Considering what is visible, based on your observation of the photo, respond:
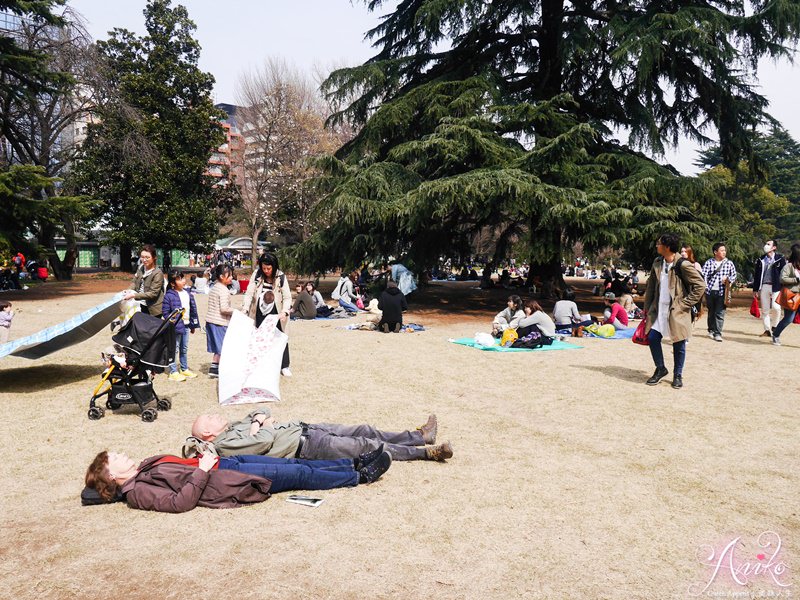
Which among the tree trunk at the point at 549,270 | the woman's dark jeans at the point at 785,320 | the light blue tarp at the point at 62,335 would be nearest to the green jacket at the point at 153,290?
the light blue tarp at the point at 62,335

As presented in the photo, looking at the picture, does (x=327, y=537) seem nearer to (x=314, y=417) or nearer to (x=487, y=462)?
(x=487, y=462)

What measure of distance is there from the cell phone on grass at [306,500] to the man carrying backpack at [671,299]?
203 inches

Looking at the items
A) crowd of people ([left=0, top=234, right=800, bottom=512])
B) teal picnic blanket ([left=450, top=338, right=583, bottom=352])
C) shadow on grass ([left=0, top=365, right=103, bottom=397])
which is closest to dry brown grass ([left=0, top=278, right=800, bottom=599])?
shadow on grass ([left=0, top=365, right=103, bottom=397])

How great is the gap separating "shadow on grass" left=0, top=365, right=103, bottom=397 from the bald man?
3.55 m

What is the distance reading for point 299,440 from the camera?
4.59 meters

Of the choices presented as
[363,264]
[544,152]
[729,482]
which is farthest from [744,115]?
[729,482]

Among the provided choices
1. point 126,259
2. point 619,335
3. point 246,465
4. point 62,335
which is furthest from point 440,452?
point 126,259

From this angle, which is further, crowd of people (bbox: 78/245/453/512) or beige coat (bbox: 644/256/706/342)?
beige coat (bbox: 644/256/706/342)

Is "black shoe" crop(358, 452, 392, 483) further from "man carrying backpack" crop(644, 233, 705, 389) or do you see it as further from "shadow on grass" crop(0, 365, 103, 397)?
"man carrying backpack" crop(644, 233, 705, 389)

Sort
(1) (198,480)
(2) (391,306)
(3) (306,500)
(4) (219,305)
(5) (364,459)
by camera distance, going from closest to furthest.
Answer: (1) (198,480), (3) (306,500), (5) (364,459), (4) (219,305), (2) (391,306)

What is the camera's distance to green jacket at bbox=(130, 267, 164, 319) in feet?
24.6

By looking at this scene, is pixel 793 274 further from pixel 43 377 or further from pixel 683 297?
pixel 43 377

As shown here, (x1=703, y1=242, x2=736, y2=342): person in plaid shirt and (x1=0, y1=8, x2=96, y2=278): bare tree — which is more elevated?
(x1=0, y1=8, x2=96, y2=278): bare tree

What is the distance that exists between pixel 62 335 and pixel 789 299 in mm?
11518
